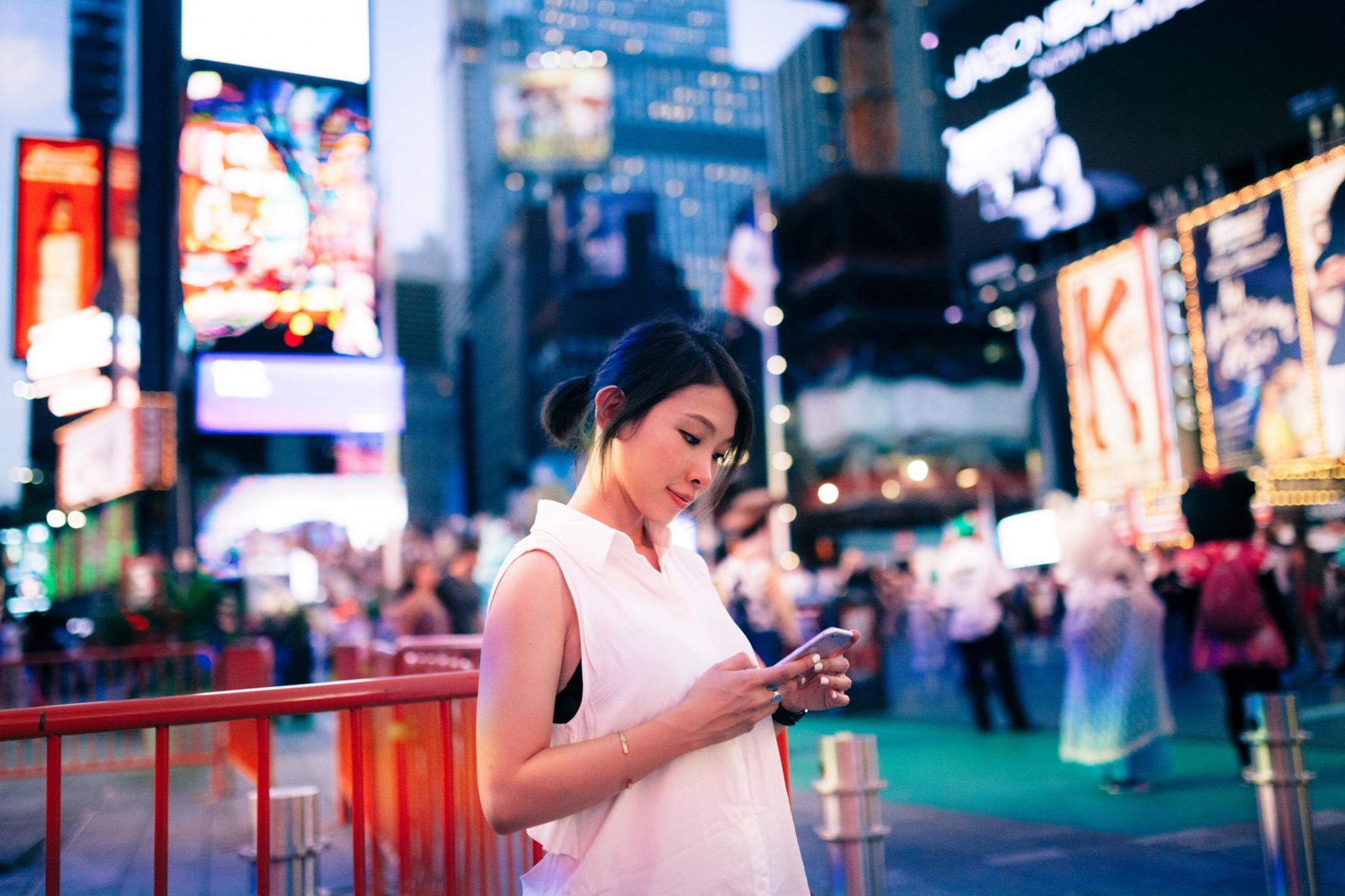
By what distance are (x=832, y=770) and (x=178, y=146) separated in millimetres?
23032

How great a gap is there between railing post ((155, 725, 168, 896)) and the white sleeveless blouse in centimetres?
114

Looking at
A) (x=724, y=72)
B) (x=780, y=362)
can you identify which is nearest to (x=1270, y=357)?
(x=780, y=362)

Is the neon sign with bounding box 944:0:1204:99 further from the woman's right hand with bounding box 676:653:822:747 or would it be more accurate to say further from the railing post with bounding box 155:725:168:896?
the railing post with bounding box 155:725:168:896

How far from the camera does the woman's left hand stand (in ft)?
5.55

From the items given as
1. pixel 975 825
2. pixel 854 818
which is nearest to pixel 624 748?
pixel 854 818

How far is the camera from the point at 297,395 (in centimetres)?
2505

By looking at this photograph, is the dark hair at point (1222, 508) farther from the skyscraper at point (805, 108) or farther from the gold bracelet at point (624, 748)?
the skyscraper at point (805, 108)

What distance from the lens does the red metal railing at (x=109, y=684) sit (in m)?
10.2

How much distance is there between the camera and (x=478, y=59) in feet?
534

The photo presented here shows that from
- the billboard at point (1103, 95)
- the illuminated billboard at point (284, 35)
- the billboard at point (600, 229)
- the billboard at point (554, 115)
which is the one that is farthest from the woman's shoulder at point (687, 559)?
the billboard at point (554, 115)

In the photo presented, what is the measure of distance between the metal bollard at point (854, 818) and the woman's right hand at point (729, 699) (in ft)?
5.40

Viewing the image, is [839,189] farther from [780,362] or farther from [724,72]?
[724,72]

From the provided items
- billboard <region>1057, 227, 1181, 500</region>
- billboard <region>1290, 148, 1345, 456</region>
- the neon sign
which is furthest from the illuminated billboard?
billboard <region>1290, 148, 1345, 456</region>

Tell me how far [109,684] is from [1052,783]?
964 cm
